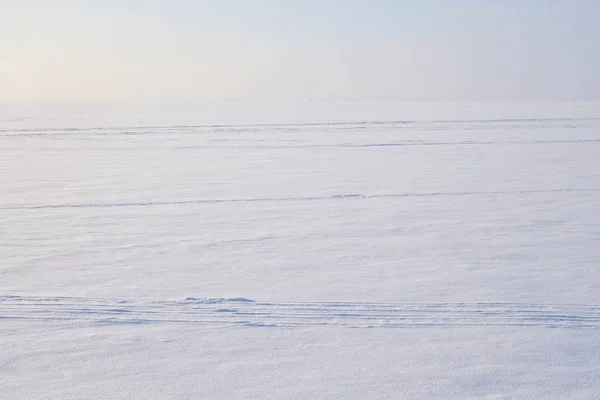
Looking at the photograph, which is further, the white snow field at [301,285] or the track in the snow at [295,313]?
the track in the snow at [295,313]

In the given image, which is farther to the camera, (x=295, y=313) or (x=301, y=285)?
(x=301, y=285)

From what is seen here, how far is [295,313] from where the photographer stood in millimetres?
4254

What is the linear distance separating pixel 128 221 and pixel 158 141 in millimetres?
10449

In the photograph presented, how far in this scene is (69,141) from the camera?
687 inches

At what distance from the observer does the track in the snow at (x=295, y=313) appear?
4082 mm

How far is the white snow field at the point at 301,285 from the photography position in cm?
338

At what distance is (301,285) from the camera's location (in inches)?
191

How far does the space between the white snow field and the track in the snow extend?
0.02 meters

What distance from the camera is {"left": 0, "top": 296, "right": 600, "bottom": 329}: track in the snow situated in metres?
4.08

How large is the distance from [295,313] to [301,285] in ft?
1.97

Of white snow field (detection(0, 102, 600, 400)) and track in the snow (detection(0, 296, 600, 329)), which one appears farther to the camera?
track in the snow (detection(0, 296, 600, 329))

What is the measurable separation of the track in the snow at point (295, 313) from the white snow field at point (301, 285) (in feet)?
0.06

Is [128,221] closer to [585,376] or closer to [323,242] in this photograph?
[323,242]

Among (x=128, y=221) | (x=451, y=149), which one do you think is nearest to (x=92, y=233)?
(x=128, y=221)
